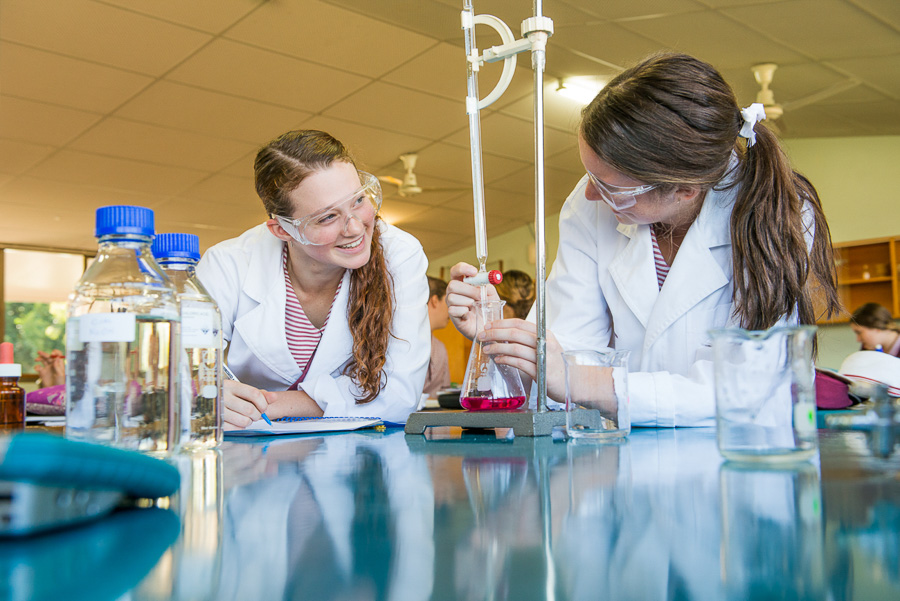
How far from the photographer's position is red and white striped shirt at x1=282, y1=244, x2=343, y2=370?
74.3 inches

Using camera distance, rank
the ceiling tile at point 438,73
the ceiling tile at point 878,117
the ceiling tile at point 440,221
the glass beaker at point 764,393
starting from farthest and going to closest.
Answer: the ceiling tile at point 440,221 → the ceiling tile at point 878,117 → the ceiling tile at point 438,73 → the glass beaker at point 764,393

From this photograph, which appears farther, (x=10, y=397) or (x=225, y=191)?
(x=225, y=191)

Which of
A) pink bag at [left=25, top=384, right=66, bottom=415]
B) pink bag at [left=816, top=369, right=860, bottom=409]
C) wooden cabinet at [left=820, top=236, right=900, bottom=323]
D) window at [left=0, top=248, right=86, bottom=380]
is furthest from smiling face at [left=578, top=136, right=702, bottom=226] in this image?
window at [left=0, top=248, right=86, bottom=380]

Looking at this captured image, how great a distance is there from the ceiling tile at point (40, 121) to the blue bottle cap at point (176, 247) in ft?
14.8

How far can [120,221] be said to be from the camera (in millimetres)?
776

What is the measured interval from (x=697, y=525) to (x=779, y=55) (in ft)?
16.1

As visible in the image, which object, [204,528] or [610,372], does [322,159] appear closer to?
[610,372]

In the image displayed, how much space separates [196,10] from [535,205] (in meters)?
3.36

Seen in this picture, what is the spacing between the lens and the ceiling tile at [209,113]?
4.83 meters

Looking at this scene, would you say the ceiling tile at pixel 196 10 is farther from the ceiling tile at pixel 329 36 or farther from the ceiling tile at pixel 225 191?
the ceiling tile at pixel 225 191

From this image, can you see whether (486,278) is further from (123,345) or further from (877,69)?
(877,69)

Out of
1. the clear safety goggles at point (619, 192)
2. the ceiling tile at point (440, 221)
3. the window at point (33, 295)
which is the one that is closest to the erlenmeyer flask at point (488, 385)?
the clear safety goggles at point (619, 192)

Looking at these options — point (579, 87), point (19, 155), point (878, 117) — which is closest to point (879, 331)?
point (878, 117)

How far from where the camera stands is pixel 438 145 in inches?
245
